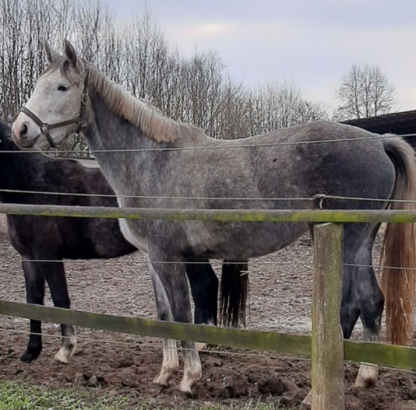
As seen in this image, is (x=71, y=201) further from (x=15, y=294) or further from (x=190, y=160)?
(x=15, y=294)

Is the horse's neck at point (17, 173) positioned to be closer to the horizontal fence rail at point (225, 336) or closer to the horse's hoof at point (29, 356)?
the horse's hoof at point (29, 356)

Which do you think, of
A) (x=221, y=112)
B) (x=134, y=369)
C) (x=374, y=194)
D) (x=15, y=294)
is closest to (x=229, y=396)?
(x=134, y=369)

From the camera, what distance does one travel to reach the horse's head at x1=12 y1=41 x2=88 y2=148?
11.9 ft

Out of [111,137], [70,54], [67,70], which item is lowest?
[111,137]

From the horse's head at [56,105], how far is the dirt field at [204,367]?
1.38 meters

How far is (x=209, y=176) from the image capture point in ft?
12.0

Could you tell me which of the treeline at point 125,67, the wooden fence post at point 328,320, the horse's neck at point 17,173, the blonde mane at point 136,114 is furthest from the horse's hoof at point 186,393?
the treeline at point 125,67

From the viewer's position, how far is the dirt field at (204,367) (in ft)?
11.0

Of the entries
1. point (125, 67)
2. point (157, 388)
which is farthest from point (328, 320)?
point (125, 67)

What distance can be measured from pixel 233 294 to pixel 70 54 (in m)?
2.33

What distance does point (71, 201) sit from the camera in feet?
15.6

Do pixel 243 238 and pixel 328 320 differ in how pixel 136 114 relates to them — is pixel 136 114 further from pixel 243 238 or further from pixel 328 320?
pixel 328 320

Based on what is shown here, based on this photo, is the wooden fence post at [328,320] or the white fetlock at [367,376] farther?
the white fetlock at [367,376]

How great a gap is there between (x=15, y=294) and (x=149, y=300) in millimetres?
1907
